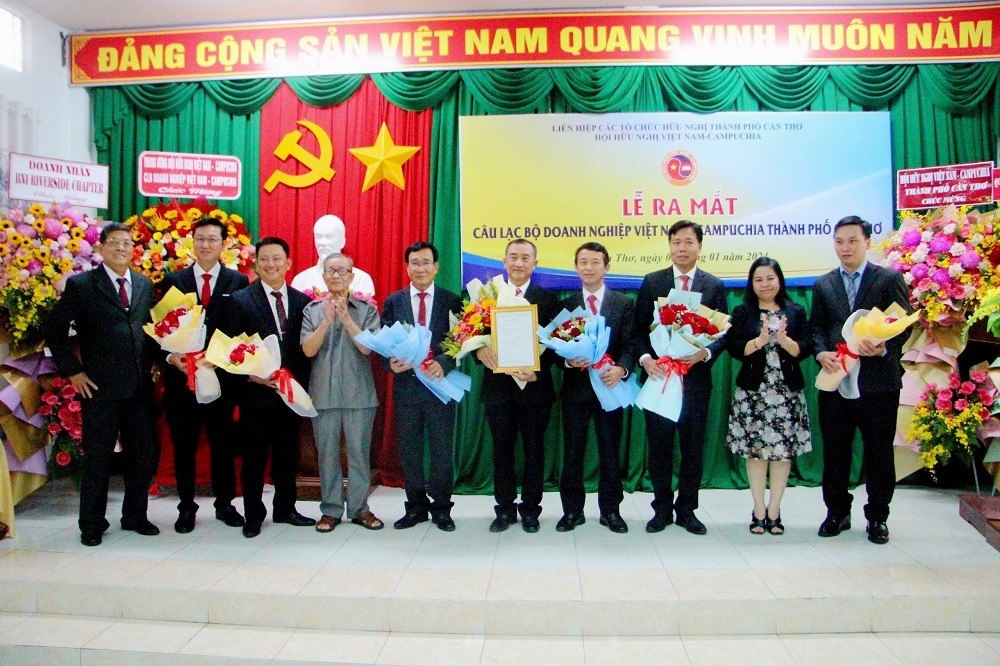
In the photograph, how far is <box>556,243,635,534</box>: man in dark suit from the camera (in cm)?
339

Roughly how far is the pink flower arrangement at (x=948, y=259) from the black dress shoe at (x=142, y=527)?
428 cm

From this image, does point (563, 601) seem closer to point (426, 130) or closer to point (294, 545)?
point (294, 545)

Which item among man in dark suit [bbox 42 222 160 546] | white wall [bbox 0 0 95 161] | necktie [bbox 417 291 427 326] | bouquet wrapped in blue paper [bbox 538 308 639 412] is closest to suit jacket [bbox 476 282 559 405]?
bouquet wrapped in blue paper [bbox 538 308 639 412]

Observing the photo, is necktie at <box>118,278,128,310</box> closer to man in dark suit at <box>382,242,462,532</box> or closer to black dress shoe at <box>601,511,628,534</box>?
man in dark suit at <box>382,242,462,532</box>

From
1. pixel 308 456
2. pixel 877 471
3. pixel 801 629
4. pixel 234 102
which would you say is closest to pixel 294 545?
pixel 308 456

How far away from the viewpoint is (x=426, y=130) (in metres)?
4.68

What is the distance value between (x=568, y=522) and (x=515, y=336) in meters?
1.00

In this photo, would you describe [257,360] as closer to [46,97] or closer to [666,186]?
[666,186]

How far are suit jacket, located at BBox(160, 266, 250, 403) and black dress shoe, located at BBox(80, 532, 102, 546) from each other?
0.69 m

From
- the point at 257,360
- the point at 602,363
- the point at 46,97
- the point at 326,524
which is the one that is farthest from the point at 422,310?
the point at 46,97

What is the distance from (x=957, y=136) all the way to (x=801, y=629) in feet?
11.7

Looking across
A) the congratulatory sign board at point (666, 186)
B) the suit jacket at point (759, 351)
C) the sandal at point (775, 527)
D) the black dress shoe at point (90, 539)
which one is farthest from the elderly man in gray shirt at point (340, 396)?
the sandal at point (775, 527)

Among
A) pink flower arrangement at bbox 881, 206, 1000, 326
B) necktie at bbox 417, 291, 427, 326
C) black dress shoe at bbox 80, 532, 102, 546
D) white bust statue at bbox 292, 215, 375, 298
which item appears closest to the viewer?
black dress shoe at bbox 80, 532, 102, 546

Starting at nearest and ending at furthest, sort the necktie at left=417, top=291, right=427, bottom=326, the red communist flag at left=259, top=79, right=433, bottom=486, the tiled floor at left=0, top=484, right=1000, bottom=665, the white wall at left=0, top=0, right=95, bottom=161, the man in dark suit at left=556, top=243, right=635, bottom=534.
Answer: the tiled floor at left=0, top=484, right=1000, bottom=665 → the man in dark suit at left=556, top=243, right=635, bottom=534 → the necktie at left=417, top=291, right=427, bottom=326 → the white wall at left=0, top=0, right=95, bottom=161 → the red communist flag at left=259, top=79, right=433, bottom=486
